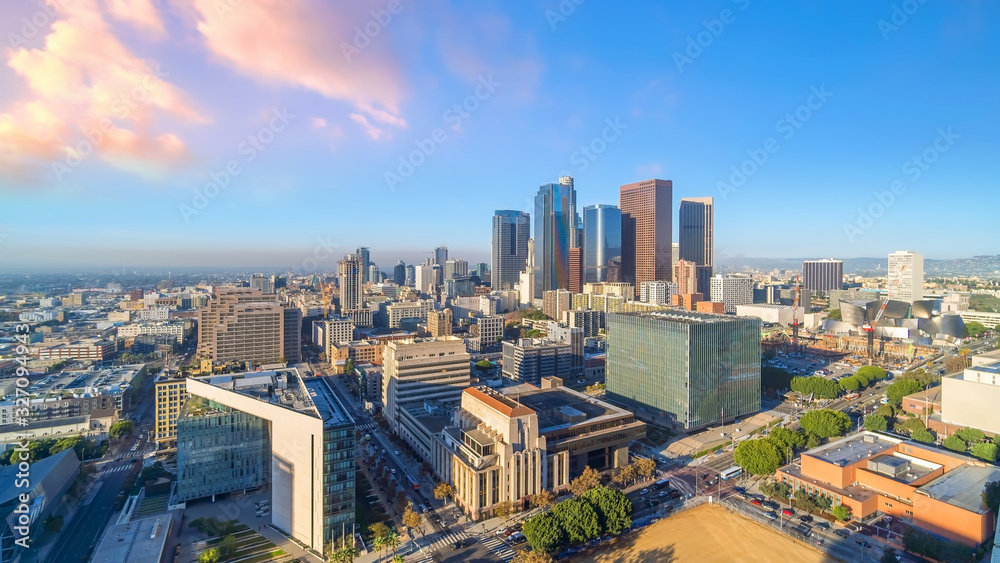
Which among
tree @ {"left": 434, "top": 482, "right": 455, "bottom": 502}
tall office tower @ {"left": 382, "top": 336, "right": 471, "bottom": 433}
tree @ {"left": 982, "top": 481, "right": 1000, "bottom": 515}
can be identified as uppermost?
tall office tower @ {"left": 382, "top": 336, "right": 471, "bottom": 433}

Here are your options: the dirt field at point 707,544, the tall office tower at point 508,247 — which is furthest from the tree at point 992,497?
the tall office tower at point 508,247

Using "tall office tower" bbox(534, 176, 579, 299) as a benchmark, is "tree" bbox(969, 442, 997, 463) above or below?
below

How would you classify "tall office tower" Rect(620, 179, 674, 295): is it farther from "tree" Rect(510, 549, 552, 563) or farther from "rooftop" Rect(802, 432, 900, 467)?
"tree" Rect(510, 549, 552, 563)

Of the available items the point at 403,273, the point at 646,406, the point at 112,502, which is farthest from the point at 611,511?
the point at 403,273

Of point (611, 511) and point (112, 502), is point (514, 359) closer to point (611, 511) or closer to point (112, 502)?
point (611, 511)

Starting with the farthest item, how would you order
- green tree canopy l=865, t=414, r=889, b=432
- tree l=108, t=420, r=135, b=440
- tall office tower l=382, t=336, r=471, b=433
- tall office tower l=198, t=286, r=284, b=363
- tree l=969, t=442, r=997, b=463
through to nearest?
tall office tower l=198, t=286, r=284, b=363
tall office tower l=382, t=336, r=471, b=433
green tree canopy l=865, t=414, r=889, b=432
tree l=108, t=420, r=135, b=440
tree l=969, t=442, r=997, b=463

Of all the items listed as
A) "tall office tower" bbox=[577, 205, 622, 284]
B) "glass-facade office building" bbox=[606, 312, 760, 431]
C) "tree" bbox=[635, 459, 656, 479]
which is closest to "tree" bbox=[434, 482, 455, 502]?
"tree" bbox=[635, 459, 656, 479]

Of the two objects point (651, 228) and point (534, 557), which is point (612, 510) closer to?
point (534, 557)

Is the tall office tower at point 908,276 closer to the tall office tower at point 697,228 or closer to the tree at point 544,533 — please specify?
the tall office tower at point 697,228
